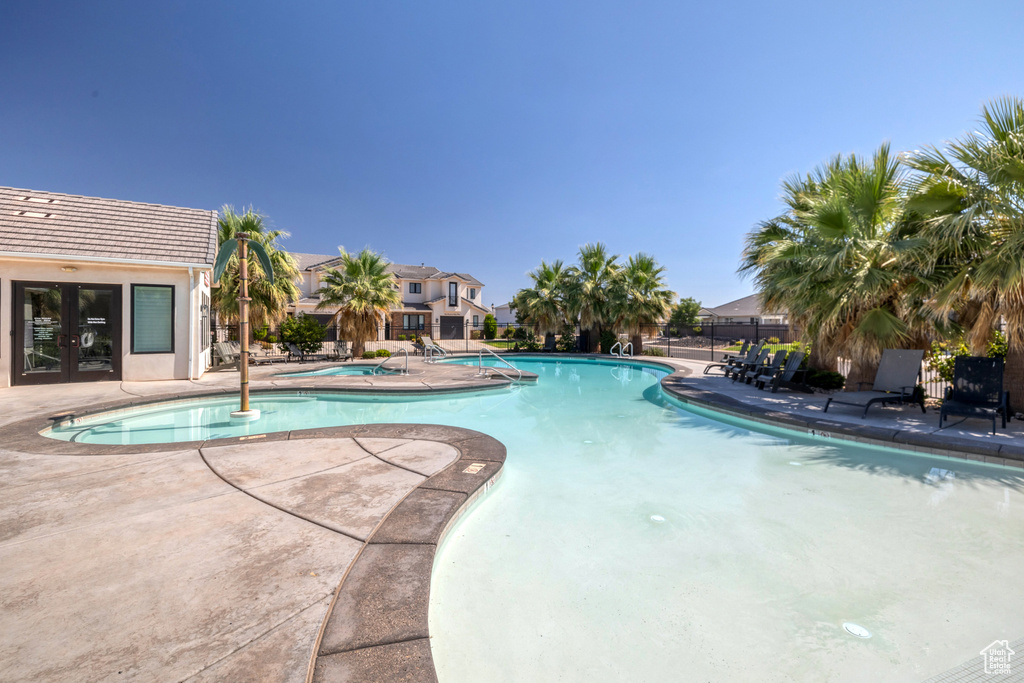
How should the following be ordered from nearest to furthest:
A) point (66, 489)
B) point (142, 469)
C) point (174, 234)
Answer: point (66, 489) → point (142, 469) → point (174, 234)

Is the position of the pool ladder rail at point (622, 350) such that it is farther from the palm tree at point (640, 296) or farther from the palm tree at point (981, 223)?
the palm tree at point (981, 223)

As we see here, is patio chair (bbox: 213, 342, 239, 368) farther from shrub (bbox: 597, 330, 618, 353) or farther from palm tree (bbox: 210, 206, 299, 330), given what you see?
shrub (bbox: 597, 330, 618, 353)

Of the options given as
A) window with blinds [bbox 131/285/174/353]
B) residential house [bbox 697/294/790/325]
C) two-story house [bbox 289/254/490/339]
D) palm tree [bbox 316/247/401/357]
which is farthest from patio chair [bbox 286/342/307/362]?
residential house [bbox 697/294/790/325]

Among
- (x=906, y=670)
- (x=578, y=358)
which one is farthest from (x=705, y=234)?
(x=906, y=670)

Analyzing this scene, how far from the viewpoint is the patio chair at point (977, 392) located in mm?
6156

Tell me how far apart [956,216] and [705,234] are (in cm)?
1758

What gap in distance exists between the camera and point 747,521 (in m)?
3.85

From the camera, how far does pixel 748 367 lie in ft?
37.0

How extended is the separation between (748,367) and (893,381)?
3.91 metres

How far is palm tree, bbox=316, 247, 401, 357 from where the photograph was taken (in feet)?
57.2

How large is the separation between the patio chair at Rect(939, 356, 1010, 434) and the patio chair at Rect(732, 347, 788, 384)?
12.7 feet

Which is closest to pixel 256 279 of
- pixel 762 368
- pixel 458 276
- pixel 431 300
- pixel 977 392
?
pixel 762 368

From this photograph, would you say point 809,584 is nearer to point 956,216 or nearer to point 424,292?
point 956,216

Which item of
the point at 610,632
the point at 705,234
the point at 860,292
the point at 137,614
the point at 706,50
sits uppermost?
the point at 706,50
